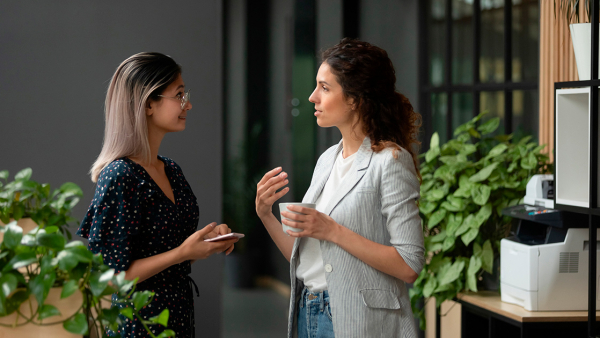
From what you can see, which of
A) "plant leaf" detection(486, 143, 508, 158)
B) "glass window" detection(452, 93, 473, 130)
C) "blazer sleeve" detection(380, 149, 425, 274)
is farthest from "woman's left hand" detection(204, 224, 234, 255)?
"glass window" detection(452, 93, 473, 130)

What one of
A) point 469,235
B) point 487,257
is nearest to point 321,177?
point 469,235

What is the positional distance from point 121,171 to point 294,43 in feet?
9.41

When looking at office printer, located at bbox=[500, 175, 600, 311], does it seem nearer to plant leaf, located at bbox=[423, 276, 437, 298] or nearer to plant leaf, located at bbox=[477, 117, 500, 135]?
plant leaf, located at bbox=[423, 276, 437, 298]

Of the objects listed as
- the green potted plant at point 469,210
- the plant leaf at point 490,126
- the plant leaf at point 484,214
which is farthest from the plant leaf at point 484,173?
the plant leaf at point 490,126

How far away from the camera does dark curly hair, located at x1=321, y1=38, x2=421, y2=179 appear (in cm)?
154

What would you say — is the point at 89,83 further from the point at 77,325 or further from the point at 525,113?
the point at 525,113

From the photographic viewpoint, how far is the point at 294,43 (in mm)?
4133

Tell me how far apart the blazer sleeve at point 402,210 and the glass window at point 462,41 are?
2.44m

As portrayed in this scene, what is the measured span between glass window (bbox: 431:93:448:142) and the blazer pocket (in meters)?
2.56

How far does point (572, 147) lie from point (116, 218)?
6.01 feet

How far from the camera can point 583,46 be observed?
6.86 feet

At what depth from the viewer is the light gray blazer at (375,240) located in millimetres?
1424

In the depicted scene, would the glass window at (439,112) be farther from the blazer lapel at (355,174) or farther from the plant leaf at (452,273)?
the blazer lapel at (355,174)

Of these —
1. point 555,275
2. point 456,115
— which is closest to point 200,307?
point 555,275
